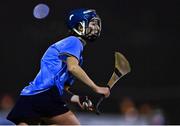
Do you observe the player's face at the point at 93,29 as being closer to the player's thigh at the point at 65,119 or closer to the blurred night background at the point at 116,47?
the player's thigh at the point at 65,119

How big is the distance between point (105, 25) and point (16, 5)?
67.9 inches

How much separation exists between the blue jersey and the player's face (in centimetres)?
17

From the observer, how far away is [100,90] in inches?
284

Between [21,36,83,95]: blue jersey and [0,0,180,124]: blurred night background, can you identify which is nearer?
[21,36,83,95]: blue jersey

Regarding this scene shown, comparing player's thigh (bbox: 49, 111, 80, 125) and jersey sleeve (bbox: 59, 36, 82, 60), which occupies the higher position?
jersey sleeve (bbox: 59, 36, 82, 60)

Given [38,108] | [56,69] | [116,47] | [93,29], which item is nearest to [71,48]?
[56,69]

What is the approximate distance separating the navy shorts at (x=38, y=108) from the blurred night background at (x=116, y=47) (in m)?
7.51

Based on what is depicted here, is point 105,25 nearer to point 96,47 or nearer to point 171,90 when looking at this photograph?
point 96,47

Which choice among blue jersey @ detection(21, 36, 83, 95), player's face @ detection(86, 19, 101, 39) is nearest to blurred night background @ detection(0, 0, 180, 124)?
player's face @ detection(86, 19, 101, 39)

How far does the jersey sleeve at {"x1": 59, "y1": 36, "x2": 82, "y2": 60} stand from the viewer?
7.30 m

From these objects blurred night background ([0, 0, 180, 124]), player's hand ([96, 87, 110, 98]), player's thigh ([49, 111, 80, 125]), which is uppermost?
player's hand ([96, 87, 110, 98])

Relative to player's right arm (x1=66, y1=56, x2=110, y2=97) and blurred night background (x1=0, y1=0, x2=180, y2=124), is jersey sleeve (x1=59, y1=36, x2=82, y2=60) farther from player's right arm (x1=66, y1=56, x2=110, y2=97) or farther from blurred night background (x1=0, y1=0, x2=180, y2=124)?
blurred night background (x1=0, y1=0, x2=180, y2=124)

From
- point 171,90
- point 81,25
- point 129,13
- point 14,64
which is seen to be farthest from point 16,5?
point 81,25

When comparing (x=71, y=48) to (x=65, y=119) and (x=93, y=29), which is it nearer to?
(x=93, y=29)
